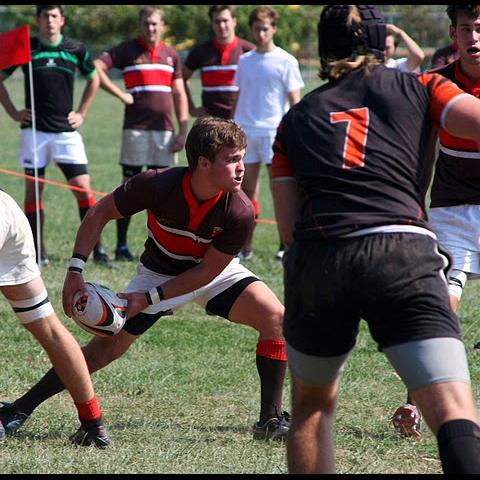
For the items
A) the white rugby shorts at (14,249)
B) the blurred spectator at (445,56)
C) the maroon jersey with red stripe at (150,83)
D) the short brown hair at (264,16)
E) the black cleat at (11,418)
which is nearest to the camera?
the white rugby shorts at (14,249)

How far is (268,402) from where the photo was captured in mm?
5586

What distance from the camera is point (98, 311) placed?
5.04 metres

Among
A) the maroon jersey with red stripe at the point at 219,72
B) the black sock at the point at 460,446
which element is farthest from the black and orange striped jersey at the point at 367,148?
the maroon jersey with red stripe at the point at 219,72

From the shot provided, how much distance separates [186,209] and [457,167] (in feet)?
4.78

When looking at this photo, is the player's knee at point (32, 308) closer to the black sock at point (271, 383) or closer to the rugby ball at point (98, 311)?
the rugby ball at point (98, 311)

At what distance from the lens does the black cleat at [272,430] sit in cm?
552

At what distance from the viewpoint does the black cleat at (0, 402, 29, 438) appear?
18.0 feet

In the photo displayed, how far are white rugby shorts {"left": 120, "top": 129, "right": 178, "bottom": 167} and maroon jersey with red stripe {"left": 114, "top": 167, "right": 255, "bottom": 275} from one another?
18.7 feet

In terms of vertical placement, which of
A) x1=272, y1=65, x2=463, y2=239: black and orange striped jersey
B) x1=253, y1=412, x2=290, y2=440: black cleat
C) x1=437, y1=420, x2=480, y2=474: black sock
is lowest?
x1=253, y1=412, x2=290, y2=440: black cleat

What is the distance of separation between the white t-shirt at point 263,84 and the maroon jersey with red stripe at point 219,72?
15.9 inches

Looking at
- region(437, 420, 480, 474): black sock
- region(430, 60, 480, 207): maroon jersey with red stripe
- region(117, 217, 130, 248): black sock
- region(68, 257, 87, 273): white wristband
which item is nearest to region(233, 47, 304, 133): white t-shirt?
region(117, 217, 130, 248): black sock

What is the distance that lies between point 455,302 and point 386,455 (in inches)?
33.3

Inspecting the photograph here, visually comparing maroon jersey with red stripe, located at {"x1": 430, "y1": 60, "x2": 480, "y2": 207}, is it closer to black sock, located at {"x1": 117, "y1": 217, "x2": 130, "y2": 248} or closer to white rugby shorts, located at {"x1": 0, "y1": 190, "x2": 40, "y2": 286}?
white rugby shorts, located at {"x1": 0, "y1": 190, "x2": 40, "y2": 286}

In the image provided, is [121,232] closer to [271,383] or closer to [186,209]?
[271,383]
